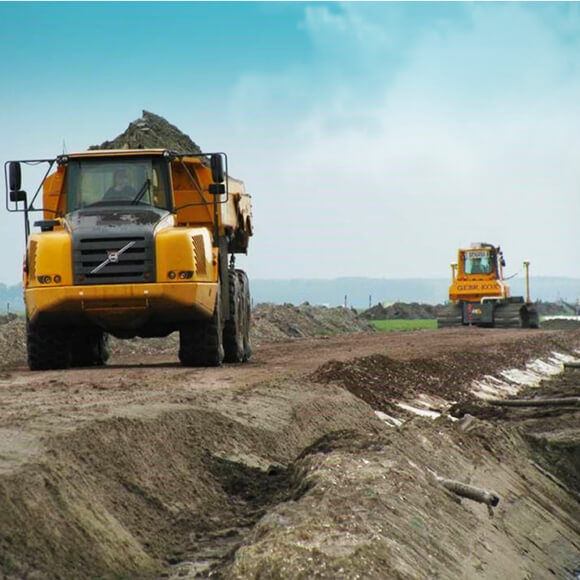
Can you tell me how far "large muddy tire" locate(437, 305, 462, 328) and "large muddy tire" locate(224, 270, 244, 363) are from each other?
27556mm

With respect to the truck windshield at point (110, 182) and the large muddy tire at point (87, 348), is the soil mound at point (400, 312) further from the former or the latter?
the truck windshield at point (110, 182)

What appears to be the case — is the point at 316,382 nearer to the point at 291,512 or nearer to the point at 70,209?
the point at 70,209

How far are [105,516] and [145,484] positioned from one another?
108cm

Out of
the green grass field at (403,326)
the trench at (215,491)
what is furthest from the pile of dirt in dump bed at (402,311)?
the trench at (215,491)

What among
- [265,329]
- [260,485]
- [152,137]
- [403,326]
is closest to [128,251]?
[152,137]

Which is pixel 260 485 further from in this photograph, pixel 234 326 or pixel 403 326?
pixel 403 326

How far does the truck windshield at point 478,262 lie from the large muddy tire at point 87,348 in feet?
89.9

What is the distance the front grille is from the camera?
688 inches

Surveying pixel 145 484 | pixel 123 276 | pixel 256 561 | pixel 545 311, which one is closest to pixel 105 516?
pixel 145 484

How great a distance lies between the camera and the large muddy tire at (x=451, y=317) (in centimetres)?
4812

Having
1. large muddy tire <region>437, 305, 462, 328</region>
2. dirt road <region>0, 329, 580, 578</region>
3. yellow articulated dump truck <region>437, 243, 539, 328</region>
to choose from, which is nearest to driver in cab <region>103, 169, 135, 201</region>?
dirt road <region>0, 329, 580, 578</region>

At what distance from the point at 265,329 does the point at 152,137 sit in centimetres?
1985

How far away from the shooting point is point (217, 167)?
1781 centimetres

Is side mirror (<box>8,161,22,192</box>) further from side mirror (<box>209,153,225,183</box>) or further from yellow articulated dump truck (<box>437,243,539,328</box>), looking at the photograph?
yellow articulated dump truck (<box>437,243,539,328</box>)
